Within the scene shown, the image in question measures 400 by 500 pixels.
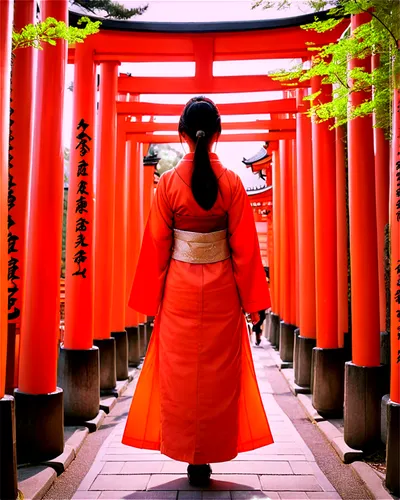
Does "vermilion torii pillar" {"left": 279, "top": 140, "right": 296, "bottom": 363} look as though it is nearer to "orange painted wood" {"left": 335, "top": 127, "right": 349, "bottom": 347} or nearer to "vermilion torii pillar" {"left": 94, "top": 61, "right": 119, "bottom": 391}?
"orange painted wood" {"left": 335, "top": 127, "right": 349, "bottom": 347}

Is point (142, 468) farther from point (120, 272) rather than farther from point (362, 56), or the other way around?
point (120, 272)

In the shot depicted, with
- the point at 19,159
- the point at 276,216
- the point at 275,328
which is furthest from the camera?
the point at 275,328

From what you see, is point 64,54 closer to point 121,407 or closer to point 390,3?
point 390,3

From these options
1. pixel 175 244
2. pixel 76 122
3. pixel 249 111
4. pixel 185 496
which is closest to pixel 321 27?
pixel 175 244

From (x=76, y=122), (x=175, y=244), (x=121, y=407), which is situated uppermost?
(x=76, y=122)

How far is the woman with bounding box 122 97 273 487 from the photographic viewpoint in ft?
13.2

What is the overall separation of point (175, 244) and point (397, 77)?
212 centimetres

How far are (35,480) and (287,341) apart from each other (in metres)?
8.47

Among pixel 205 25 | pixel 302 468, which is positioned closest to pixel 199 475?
pixel 302 468

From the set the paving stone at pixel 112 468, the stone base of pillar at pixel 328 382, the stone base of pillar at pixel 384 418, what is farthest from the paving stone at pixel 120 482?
the stone base of pillar at pixel 328 382

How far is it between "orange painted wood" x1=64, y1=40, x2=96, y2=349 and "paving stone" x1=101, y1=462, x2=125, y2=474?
5.76ft

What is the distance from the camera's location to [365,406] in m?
4.98

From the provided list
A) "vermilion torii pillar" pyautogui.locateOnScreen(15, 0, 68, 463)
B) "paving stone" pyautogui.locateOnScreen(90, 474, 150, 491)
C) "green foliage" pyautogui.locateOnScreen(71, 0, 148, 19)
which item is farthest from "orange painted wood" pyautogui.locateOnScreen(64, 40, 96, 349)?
"green foliage" pyautogui.locateOnScreen(71, 0, 148, 19)

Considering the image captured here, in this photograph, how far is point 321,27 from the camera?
4418 mm
